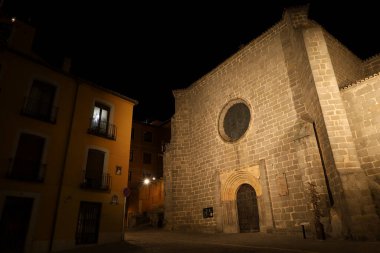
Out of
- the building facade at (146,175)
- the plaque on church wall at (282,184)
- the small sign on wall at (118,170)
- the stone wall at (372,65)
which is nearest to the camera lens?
the plaque on church wall at (282,184)

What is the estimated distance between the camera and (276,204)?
33.7ft

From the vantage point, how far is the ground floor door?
796 centimetres

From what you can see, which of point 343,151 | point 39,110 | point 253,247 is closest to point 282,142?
point 343,151

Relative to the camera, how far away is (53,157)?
9492 millimetres

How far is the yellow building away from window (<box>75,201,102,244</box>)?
0.04 meters

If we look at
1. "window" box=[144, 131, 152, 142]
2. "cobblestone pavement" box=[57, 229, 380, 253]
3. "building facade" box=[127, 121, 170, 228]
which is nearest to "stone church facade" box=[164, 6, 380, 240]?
"cobblestone pavement" box=[57, 229, 380, 253]

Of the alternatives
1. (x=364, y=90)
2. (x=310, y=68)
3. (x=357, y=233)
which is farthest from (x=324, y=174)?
(x=310, y=68)

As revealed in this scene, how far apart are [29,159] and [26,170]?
39 centimetres

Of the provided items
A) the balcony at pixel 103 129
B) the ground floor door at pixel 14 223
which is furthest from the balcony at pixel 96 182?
the ground floor door at pixel 14 223

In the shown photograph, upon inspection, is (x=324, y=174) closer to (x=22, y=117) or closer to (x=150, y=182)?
(x=22, y=117)

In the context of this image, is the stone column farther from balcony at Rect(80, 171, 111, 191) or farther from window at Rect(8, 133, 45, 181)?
window at Rect(8, 133, 45, 181)

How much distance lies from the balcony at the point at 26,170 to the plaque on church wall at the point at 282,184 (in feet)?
29.1

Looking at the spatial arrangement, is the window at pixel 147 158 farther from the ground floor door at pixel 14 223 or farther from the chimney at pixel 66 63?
the ground floor door at pixel 14 223

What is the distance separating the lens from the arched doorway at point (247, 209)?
36.9ft
